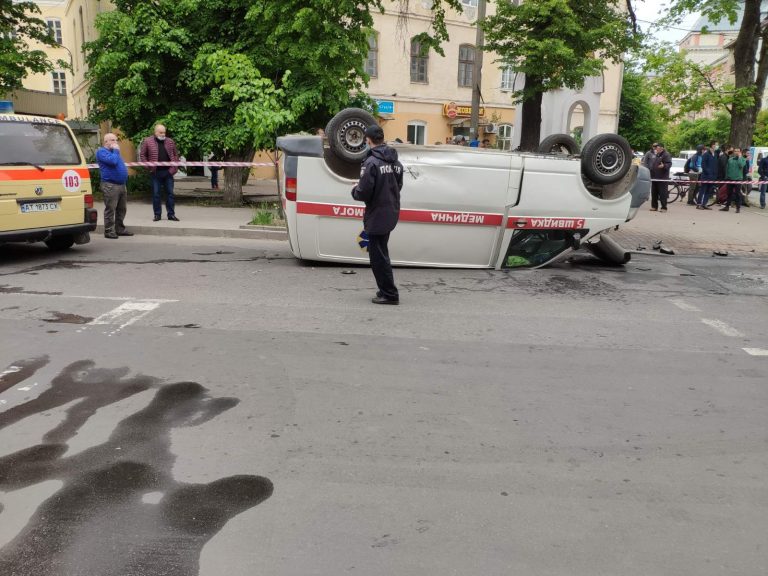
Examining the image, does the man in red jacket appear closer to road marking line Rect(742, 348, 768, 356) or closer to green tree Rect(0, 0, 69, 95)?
green tree Rect(0, 0, 69, 95)

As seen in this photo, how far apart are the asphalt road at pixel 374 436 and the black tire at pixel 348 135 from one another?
6.75ft

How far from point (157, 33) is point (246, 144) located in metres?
3.12

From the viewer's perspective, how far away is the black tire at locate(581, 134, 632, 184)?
9.09 metres

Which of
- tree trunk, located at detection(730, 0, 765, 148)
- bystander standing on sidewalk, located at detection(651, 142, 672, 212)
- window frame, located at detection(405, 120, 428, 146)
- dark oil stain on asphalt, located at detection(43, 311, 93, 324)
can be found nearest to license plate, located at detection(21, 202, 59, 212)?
dark oil stain on asphalt, located at detection(43, 311, 93, 324)

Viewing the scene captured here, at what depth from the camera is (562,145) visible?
36.8ft

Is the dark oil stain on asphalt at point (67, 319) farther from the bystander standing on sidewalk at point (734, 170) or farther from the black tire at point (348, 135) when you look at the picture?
the bystander standing on sidewalk at point (734, 170)

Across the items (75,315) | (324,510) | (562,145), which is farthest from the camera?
(562,145)

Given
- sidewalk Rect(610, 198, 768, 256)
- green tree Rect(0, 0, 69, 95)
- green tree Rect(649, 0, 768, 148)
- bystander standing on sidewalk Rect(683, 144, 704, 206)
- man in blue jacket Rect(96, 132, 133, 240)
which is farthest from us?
bystander standing on sidewalk Rect(683, 144, 704, 206)

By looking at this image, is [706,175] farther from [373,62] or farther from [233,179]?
[373,62]

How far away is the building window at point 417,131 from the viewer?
1361 inches

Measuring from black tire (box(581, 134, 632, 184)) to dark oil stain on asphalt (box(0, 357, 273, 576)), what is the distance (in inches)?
248

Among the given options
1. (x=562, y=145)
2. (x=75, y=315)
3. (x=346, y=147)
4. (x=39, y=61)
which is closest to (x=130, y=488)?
(x=75, y=315)

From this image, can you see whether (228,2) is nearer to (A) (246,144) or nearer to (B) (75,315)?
(A) (246,144)

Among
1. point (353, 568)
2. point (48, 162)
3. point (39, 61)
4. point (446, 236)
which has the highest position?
point (39, 61)
